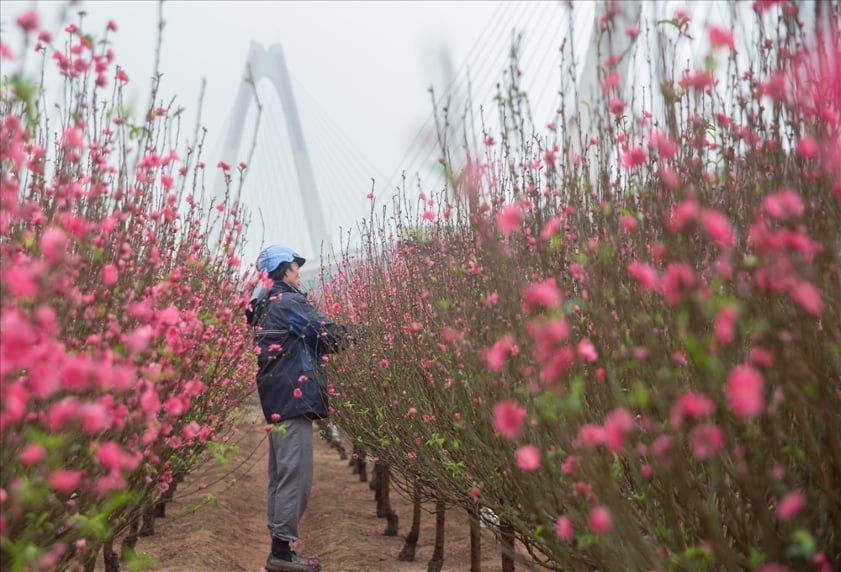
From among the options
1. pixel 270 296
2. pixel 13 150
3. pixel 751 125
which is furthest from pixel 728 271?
pixel 270 296

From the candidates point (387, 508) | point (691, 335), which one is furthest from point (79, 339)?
point (387, 508)

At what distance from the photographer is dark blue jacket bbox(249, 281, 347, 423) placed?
583 cm

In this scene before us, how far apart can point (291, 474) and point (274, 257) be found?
57.5 inches

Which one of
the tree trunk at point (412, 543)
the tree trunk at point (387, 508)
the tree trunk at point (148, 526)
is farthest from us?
the tree trunk at point (387, 508)

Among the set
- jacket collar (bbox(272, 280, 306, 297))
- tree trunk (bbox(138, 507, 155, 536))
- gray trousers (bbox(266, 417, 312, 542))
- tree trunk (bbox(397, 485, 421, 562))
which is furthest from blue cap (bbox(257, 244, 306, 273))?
tree trunk (bbox(138, 507, 155, 536))

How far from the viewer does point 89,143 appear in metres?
3.41

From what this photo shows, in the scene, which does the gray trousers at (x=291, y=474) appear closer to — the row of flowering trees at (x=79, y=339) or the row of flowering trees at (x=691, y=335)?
the row of flowering trees at (x=79, y=339)

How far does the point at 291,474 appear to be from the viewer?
5859mm

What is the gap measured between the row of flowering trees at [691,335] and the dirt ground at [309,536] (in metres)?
3.42

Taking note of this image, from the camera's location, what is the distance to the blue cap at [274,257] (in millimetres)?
5992

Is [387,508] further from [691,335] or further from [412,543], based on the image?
[691,335]

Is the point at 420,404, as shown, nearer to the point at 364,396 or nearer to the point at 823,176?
the point at 364,396

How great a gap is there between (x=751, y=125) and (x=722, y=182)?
0.54 meters

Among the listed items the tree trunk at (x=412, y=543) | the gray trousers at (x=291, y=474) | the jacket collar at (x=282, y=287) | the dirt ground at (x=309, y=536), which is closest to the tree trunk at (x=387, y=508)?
the dirt ground at (x=309, y=536)
